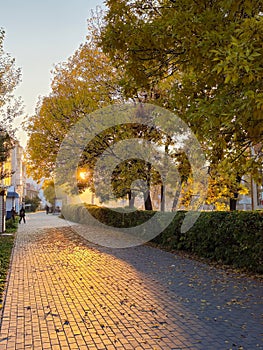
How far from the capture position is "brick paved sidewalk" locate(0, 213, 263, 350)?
4.46m

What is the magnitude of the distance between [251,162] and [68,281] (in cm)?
530

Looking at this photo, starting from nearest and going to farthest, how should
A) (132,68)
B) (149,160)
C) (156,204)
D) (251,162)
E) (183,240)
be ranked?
(251,162)
(132,68)
(183,240)
(149,160)
(156,204)

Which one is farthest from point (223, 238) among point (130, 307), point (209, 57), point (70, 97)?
point (70, 97)

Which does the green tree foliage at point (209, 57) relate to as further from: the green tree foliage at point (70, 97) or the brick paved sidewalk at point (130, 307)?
the green tree foliage at point (70, 97)

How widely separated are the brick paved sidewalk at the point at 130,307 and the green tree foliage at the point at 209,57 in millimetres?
2295

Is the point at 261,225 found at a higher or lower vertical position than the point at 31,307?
higher

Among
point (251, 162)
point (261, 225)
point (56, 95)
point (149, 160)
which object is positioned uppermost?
point (56, 95)

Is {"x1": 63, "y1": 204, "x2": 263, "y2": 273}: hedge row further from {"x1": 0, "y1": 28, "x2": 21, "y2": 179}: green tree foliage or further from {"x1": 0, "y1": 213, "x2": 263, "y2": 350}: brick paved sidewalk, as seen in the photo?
{"x1": 0, "y1": 28, "x2": 21, "y2": 179}: green tree foliage

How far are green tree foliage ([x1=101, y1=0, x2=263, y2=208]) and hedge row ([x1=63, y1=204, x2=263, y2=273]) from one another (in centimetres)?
314

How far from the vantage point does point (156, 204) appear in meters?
32.2

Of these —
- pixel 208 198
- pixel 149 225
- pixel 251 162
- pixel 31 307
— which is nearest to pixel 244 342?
pixel 251 162

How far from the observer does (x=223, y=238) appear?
391 inches

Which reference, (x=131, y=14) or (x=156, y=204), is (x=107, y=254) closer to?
(x=131, y=14)

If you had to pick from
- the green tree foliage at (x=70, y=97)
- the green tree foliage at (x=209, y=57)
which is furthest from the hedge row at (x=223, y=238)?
the green tree foliage at (x=70, y=97)
